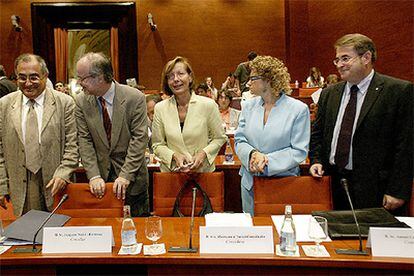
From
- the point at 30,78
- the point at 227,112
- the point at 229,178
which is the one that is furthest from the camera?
the point at 227,112

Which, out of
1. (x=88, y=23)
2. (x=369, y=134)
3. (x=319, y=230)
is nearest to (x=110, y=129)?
(x=319, y=230)

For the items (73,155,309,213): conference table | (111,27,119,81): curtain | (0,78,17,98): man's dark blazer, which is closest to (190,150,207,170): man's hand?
(73,155,309,213): conference table

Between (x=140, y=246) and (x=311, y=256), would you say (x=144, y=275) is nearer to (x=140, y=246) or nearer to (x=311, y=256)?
(x=140, y=246)

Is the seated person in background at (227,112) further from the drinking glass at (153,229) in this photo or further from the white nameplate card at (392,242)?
the white nameplate card at (392,242)

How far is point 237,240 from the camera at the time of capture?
1637 mm

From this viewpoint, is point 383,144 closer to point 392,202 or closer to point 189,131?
point 392,202

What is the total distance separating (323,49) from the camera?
33.2 ft

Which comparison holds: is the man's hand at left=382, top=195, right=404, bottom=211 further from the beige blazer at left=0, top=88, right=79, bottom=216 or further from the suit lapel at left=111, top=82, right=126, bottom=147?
the beige blazer at left=0, top=88, right=79, bottom=216

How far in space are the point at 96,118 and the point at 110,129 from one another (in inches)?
4.1

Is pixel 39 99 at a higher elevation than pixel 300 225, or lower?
higher

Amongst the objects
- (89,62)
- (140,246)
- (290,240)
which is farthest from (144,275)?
(89,62)

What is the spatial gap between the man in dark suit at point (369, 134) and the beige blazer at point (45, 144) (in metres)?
1.41

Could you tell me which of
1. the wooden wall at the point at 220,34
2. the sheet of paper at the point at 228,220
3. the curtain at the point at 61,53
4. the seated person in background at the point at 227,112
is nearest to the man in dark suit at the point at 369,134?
the sheet of paper at the point at 228,220

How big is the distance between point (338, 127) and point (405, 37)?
547cm
